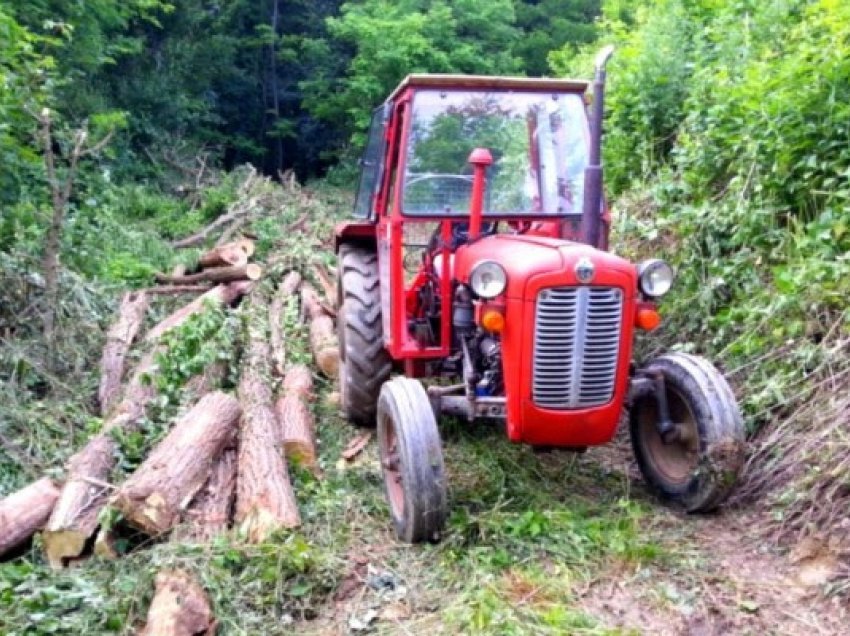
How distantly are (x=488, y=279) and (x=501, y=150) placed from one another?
4.27 ft

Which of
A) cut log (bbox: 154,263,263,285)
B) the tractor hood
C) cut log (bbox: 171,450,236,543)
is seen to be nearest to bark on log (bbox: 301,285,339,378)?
cut log (bbox: 154,263,263,285)

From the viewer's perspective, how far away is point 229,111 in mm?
23047

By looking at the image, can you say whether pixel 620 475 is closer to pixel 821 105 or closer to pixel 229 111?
pixel 821 105

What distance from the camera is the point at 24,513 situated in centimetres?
411

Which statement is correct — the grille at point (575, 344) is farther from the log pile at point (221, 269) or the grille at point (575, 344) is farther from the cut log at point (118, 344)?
the log pile at point (221, 269)

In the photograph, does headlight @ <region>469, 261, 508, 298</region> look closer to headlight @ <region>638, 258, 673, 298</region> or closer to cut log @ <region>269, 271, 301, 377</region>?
headlight @ <region>638, 258, 673, 298</region>

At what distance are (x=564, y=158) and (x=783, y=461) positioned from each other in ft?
6.80

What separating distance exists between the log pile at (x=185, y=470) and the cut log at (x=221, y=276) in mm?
2159

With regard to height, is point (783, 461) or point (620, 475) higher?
point (783, 461)

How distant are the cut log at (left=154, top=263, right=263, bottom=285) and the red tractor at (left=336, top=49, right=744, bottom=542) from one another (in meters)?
3.80

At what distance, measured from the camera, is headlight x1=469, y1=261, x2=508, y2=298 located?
3.93 m

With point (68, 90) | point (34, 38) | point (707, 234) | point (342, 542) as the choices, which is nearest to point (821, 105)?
point (707, 234)

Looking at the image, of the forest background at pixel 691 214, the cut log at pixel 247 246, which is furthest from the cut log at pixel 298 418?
the cut log at pixel 247 246

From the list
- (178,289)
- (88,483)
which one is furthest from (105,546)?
(178,289)
